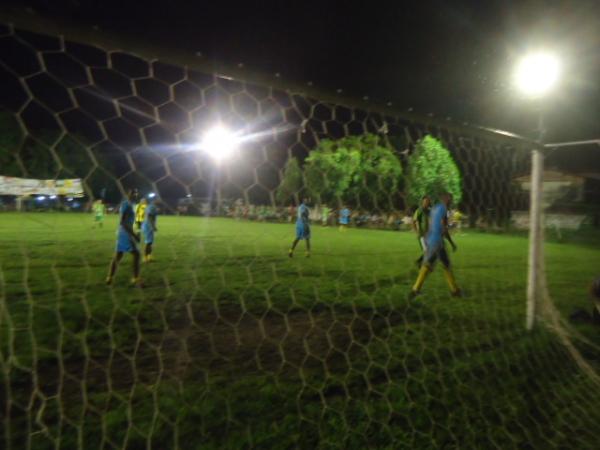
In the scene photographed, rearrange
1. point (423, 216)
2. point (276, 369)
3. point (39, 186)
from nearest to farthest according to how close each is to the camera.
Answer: point (39, 186), point (276, 369), point (423, 216)

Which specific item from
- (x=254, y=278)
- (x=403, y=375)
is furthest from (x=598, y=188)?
A: (x=403, y=375)

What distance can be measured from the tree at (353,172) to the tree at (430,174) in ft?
0.73

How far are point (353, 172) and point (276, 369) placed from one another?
1.92m

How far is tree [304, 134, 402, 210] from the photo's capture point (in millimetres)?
3545

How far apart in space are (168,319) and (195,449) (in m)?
2.48

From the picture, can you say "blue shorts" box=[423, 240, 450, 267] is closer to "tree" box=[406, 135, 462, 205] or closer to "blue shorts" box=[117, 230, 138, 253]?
"tree" box=[406, 135, 462, 205]

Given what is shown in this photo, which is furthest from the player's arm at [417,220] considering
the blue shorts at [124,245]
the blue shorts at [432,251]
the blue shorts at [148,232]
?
the blue shorts at [148,232]

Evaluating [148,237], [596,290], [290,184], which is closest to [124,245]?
[148,237]

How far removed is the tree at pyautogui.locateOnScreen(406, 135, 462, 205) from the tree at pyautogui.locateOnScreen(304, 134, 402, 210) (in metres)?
0.22

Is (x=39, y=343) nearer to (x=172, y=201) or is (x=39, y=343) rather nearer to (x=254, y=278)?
(x=172, y=201)

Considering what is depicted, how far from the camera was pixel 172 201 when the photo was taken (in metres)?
2.37

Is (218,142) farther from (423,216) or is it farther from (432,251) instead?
(423,216)

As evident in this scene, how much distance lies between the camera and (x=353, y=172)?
418 centimetres

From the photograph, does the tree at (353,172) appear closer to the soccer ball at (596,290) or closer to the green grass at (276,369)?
the green grass at (276,369)
